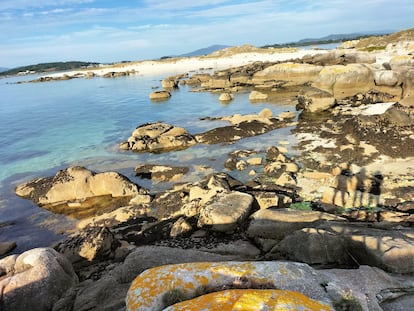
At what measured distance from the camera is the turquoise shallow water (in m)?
16.0

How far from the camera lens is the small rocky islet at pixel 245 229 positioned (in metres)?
5.75

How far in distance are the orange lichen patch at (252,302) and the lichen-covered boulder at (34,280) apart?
5.44 metres

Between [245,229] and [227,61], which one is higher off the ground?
[227,61]

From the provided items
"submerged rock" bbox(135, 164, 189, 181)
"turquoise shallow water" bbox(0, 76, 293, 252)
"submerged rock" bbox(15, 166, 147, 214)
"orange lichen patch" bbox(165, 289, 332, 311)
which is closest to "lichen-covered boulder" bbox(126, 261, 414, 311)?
"orange lichen patch" bbox(165, 289, 332, 311)

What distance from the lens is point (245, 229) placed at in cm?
→ 1247

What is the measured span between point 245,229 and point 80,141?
73.3ft

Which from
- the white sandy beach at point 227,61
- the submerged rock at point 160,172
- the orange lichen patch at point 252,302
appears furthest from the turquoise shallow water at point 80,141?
the white sandy beach at point 227,61

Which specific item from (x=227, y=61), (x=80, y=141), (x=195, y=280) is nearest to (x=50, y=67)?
(x=227, y=61)

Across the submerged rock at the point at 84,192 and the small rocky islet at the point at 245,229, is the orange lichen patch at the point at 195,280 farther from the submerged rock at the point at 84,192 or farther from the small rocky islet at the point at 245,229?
the submerged rock at the point at 84,192

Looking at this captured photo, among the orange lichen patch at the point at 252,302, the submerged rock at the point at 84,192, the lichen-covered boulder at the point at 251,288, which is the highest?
the orange lichen patch at the point at 252,302

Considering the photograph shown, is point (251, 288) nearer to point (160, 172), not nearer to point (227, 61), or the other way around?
point (160, 172)

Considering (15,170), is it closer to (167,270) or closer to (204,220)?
(204,220)

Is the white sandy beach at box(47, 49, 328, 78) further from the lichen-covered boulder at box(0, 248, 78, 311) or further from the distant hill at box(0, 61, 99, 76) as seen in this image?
the lichen-covered boulder at box(0, 248, 78, 311)

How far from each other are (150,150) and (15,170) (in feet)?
33.4
